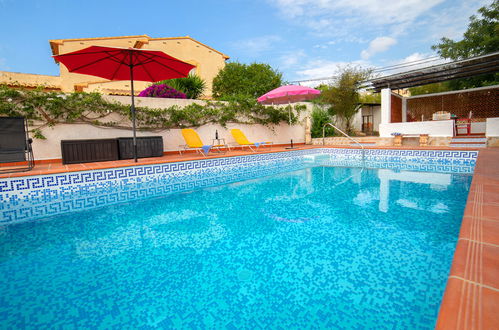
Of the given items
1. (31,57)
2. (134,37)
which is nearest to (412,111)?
(134,37)

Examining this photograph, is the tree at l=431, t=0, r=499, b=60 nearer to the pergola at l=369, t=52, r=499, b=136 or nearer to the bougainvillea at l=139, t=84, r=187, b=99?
the pergola at l=369, t=52, r=499, b=136

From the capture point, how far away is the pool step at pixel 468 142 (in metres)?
8.56

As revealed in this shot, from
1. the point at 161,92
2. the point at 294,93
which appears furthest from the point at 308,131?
the point at 161,92

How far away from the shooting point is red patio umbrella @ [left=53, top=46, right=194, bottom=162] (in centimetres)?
503

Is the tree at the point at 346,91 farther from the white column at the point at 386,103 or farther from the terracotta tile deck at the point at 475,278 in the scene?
the terracotta tile deck at the point at 475,278

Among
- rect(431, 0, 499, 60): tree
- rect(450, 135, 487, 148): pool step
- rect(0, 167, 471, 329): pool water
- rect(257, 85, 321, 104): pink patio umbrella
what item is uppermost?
rect(431, 0, 499, 60): tree

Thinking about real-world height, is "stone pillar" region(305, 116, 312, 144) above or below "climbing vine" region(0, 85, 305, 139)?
below

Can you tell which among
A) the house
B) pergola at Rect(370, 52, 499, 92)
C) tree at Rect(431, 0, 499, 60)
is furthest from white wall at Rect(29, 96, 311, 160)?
tree at Rect(431, 0, 499, 60)

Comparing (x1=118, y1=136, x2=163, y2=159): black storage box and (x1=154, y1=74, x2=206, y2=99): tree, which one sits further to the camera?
(x1=154, y1=74, x2=206, y2=99): tree

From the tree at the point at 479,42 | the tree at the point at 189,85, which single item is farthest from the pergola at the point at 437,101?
the tree at the point at 189,85

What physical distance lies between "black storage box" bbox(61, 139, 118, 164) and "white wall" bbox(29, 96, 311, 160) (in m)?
0.93

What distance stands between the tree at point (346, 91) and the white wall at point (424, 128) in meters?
2.29

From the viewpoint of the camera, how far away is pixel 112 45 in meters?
15.5

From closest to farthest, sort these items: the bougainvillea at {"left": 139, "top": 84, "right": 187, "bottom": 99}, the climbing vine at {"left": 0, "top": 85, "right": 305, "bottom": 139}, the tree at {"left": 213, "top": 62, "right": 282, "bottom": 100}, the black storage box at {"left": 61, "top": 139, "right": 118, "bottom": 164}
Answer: the black storage box at {"left": 61, "top": 139, "right": 118, "bottom": 164} < the climbing vine at {"left": 0, "top": 85, "right": 305, "bottom": 139} < the bougainvillea at {"left": 139, "top": 84, "right": 187, "bottom": 99} < the tree at {"left": 213, "top": 62, "right": 282, "bottom": 100}
